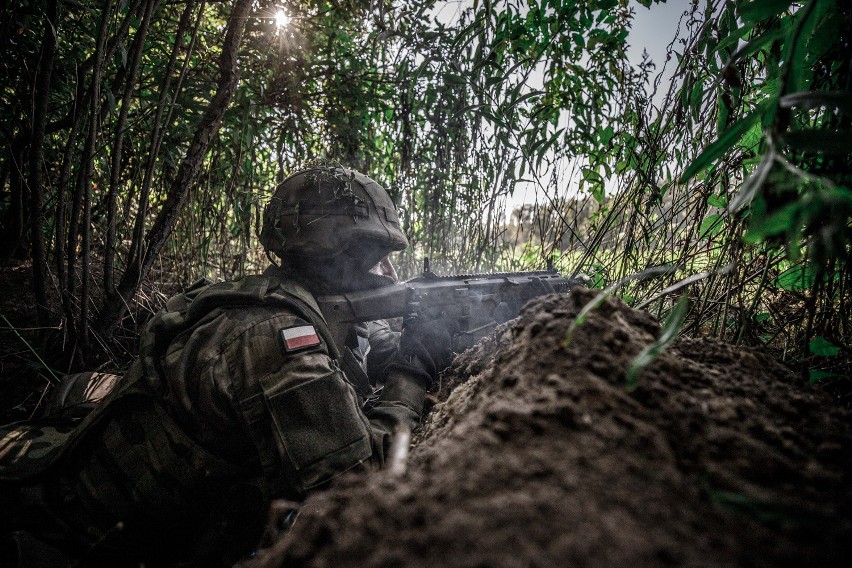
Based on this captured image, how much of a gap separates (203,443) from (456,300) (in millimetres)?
1351

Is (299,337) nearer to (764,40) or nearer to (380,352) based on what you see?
(380,352)

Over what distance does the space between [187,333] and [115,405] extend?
14.2 inches

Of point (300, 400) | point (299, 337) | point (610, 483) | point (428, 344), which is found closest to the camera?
point (610, 483)

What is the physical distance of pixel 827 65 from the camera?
3.38 ft

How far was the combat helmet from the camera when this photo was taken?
194 cm

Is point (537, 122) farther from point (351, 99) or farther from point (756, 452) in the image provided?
point (756, 452)

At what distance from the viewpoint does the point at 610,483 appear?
0.42 m

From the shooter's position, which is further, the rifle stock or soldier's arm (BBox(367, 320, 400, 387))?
soldier's arm (BBox(367, 320, 400, 387))

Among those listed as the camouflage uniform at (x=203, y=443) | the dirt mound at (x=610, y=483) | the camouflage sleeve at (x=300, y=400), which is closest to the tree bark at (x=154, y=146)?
the camouflage uniform at (x=203, y=443)

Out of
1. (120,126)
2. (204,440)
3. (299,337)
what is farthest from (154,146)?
(204,440)

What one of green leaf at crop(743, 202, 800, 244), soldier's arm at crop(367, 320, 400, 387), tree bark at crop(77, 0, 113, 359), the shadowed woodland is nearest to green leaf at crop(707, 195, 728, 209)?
the shadowed woodland

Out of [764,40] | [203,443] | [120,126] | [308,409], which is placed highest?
[120,126]

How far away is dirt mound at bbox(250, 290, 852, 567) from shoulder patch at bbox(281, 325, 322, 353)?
1.06 metres

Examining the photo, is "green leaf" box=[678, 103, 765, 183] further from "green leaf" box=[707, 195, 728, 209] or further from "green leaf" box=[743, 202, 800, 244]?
"green leaf" box=[707, 195, 728, 209]
